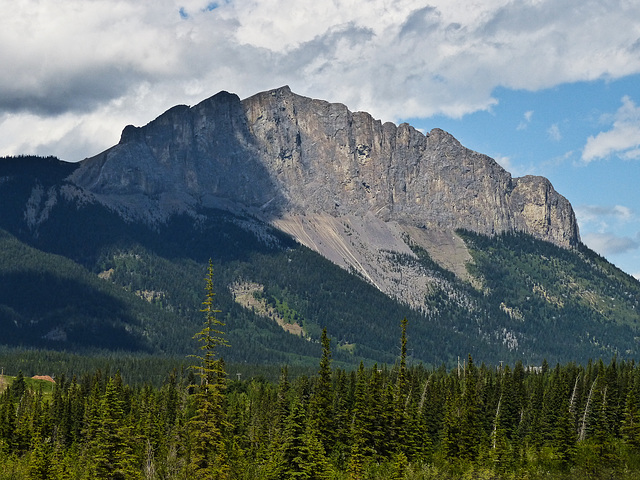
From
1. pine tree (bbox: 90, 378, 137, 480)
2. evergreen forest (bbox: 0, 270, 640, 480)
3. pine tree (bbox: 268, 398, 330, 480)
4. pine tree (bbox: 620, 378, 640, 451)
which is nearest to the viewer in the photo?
pine tree (bbox: 268, 398, 330, 480)

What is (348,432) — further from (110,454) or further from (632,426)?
(632,426)

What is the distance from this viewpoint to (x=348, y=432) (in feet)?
317

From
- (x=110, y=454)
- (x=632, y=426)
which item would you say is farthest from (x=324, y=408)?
(x=632, y=426)

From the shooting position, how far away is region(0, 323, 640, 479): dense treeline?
75.3m

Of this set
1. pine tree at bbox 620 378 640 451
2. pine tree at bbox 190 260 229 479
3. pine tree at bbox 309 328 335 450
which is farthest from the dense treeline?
pine tree at bbox 620 378 640 451

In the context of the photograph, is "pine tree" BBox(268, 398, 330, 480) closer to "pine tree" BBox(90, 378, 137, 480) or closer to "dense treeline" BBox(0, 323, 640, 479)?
"dense treeline" BBox(0, 323, 640, 479)

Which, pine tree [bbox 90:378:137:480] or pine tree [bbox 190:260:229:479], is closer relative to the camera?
pine tree [bbox 190:260:229:479]

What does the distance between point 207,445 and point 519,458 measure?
44167 millimetres

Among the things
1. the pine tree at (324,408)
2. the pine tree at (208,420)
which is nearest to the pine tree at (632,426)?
the pine tree at (324,408)

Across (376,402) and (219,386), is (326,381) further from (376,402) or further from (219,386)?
(219,386)

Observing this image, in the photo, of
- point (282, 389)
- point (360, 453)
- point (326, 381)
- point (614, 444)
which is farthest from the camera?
point (282, 389)

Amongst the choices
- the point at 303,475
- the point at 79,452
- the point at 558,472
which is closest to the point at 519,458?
the point at 558,472

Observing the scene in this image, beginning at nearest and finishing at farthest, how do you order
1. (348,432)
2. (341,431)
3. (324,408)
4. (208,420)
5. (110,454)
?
(208,420) → (110,454) → (324,408) → (348,432) → (341,431)

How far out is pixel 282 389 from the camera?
132m
